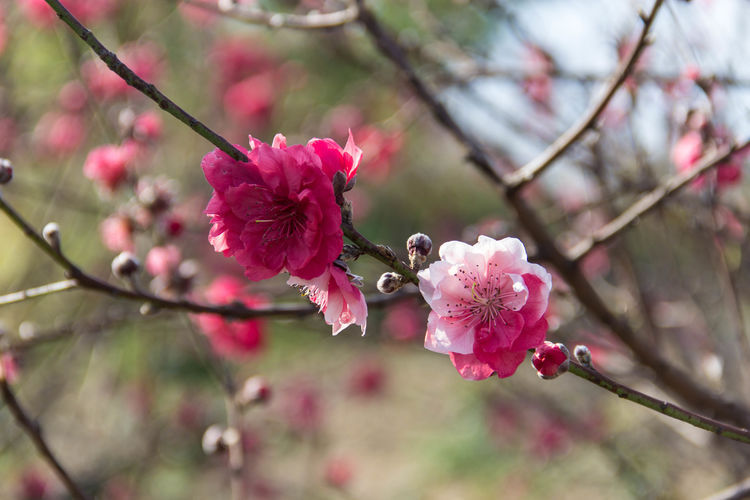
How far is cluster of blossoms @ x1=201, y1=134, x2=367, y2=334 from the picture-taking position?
93cm

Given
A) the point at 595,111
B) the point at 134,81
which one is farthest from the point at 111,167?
the point at 595,111

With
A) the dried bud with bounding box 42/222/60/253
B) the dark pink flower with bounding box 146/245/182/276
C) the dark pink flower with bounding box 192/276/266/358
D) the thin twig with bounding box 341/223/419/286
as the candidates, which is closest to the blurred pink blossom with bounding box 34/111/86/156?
the dark pink flower with bounding box 192/276/266/358

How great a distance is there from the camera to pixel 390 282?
3.22ft

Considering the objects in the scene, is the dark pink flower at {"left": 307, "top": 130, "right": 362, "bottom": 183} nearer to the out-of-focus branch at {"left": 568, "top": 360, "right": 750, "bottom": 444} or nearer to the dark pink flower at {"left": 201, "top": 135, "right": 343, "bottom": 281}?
the dark pink flower at {"left": 201, "top": 135, "right": 343, "bottom": 281}

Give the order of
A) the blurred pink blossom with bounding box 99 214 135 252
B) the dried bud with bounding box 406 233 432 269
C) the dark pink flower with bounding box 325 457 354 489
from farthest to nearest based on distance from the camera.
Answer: the dark pink flower with bounding box 325 457 354 489, the blurred pink blossom with bounding box 99 214 135 252, the dried bud with bounding box 406 233 432 269

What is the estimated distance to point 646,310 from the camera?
2424mm

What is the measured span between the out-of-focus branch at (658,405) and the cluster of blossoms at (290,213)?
337 mm

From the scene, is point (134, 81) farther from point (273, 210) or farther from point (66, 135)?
point (66, 135)

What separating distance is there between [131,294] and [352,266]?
11.7 feet

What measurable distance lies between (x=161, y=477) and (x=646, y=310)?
4825 mm

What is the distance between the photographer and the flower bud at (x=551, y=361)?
0.92 meters

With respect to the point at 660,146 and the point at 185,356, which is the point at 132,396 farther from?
the point at 660,146

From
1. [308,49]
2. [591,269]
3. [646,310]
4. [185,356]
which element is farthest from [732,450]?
[308,49]

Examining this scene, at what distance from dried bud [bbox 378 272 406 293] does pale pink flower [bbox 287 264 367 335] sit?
36 millimetres
